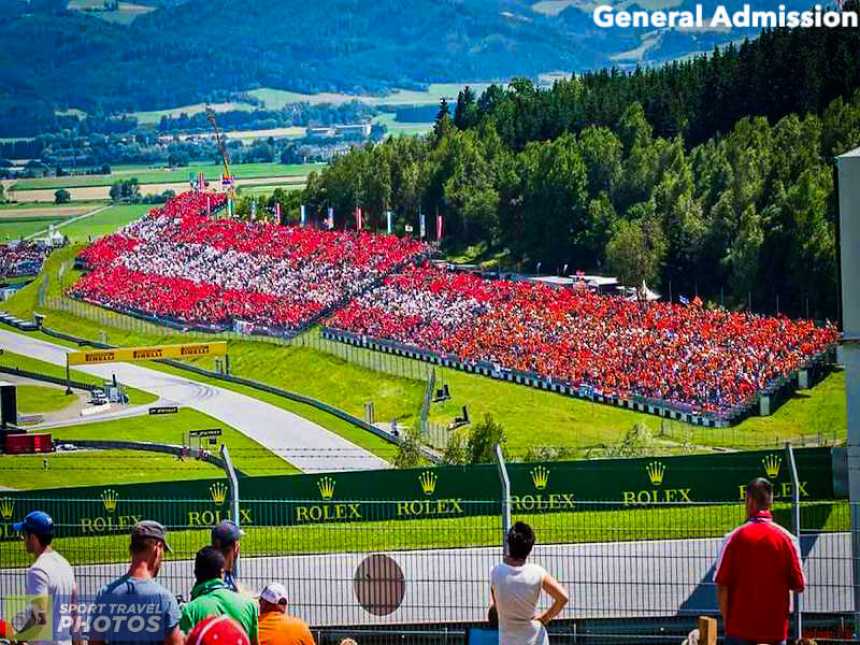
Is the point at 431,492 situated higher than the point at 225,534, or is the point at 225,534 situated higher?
the point at 225,534

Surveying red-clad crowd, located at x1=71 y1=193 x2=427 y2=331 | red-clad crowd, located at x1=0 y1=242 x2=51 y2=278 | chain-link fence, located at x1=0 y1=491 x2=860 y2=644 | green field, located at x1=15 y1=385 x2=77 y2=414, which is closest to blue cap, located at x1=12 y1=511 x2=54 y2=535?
chain-link fence, located at x1=0 y1=491 x2=860 y2=644

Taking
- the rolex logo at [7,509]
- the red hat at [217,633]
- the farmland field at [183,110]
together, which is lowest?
the rolex logo at [7,509]

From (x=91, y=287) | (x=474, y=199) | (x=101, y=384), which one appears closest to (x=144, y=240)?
(x=91, y=287)

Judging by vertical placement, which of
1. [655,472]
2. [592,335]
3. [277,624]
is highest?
[592,335]

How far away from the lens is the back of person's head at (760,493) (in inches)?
381

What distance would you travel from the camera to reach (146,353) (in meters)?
32.0

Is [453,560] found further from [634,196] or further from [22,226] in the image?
[634,196]

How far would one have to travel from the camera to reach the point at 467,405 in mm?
31078

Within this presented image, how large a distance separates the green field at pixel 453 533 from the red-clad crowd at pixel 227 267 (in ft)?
38.2

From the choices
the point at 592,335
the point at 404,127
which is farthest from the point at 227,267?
the point at 592,335

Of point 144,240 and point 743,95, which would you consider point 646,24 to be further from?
point 144,240

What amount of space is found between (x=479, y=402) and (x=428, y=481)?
31.4 ft

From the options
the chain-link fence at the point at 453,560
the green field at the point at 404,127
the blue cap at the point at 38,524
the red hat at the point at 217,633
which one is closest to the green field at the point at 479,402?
the green field at the point at 404,127

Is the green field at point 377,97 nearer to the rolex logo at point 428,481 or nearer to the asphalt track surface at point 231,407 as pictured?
the asphalt track surface at point 231,407
